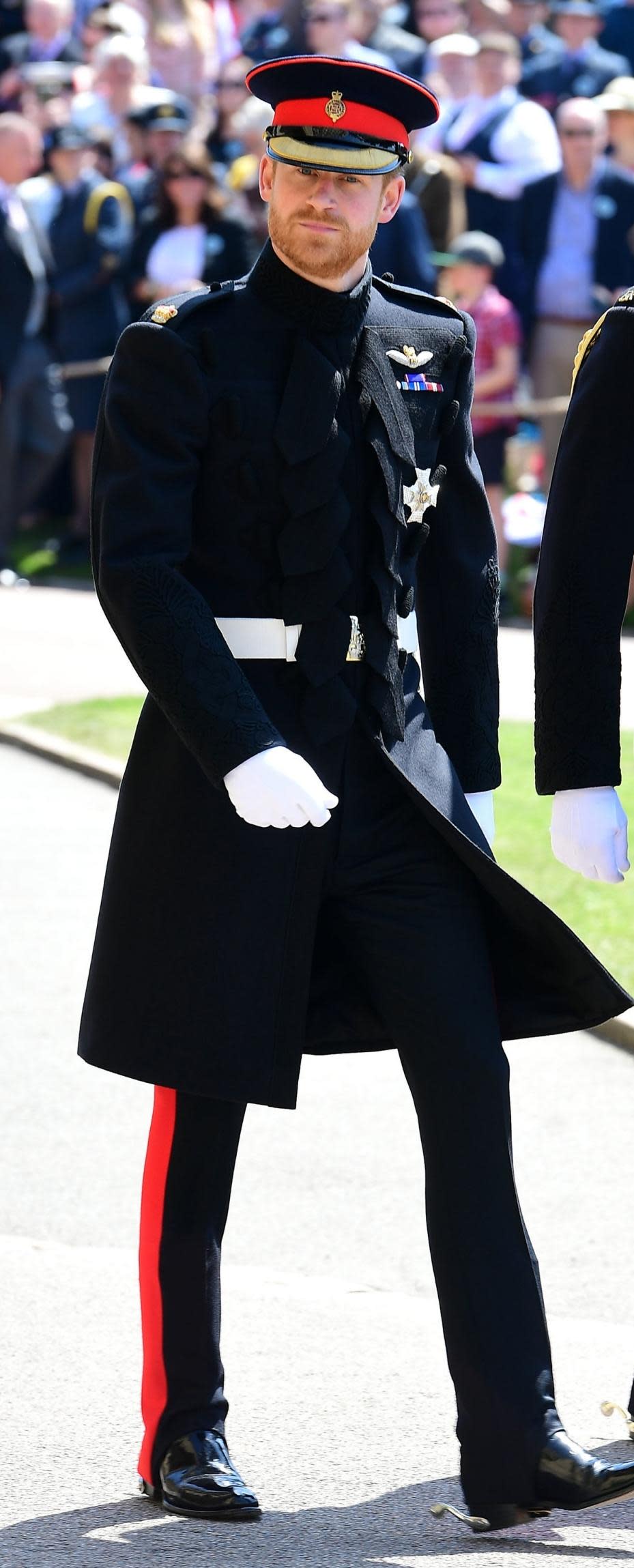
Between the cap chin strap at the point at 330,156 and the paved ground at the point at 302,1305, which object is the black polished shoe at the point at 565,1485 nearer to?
the paved ground at the point at 302,1305

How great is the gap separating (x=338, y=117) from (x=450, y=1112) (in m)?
1.28

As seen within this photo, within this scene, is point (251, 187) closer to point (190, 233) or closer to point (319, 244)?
point (190, 233)

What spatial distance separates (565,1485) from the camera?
3148 mm

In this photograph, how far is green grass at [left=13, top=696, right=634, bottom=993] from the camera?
6.75 meters

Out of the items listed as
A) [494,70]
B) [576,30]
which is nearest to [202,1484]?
[494,70]

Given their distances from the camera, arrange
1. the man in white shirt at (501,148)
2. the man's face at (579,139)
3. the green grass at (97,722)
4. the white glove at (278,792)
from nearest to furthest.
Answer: the white glove at (278,792), the green grass at (97,722), the man's face at (579,139), the man in white shirt at (501,148)

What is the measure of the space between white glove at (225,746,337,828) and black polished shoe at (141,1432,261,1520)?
2.87ft

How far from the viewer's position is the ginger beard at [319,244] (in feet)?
10.6

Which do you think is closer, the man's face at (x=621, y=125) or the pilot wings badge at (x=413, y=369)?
the pilot wings badge at (x=413, y=369)

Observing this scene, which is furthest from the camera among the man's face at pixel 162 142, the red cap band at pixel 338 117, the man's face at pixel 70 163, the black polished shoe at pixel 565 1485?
the man's face at pixel 70 163

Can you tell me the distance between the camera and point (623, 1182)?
5055 mm

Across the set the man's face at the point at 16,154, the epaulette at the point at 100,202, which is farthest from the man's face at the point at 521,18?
the man's face at the point at 16,154

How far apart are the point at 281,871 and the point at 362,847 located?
0.11 meters

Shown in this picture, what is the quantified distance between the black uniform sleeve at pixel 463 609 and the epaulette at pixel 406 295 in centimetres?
4
